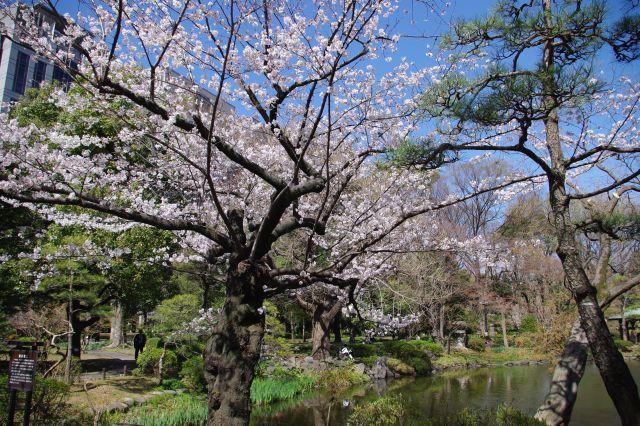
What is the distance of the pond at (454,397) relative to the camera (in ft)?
27.1

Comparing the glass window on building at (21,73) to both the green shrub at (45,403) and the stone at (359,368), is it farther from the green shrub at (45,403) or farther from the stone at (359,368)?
the green shrub at (45,403)

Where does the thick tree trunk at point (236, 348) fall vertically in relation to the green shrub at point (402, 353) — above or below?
above

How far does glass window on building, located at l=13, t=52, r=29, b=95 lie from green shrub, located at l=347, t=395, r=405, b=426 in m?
32.5

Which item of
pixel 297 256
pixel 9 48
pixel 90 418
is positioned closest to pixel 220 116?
pixel 90 418

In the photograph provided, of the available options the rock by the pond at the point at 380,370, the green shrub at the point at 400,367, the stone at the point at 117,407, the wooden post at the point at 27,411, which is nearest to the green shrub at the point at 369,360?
the rock by the pond at the point at 380,370

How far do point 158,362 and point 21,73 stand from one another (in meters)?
28.0

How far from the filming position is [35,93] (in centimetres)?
1410

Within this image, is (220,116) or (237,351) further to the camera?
(220,116)

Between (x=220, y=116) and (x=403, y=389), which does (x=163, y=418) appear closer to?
(x=220, y=116)

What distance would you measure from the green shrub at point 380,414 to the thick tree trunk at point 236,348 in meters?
2.23

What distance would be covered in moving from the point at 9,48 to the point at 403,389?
30.9 meters

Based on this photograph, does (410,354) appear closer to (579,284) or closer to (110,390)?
(110,390)

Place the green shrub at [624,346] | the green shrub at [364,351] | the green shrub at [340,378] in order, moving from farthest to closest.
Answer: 1. the green shrub at [624,346]
2. the green shrub at [364,351]
3. the green shrub at [340,378]

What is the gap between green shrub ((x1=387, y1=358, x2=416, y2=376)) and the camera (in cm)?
1468
